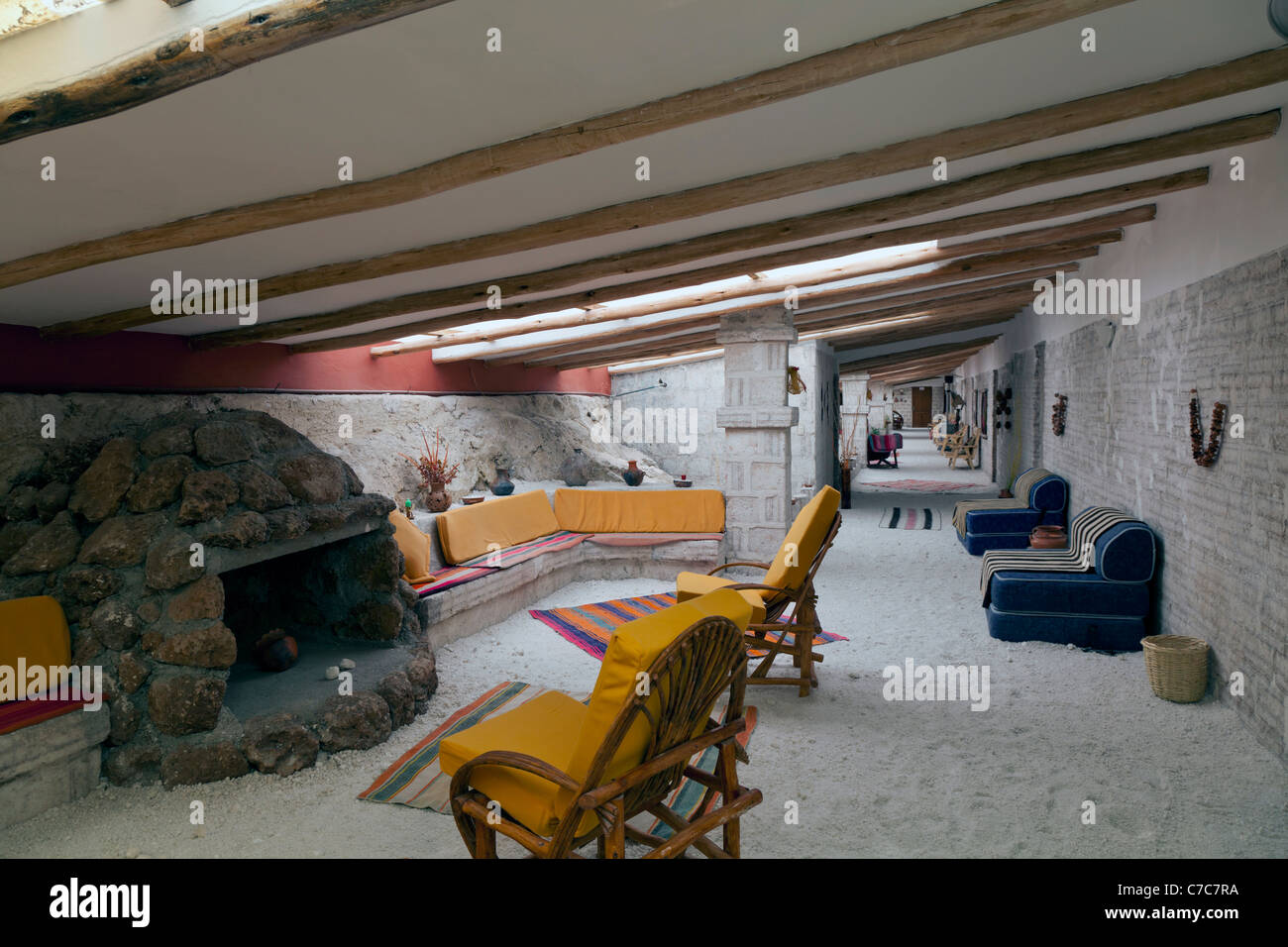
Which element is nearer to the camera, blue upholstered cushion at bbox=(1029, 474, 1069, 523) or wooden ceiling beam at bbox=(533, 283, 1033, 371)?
blue upholstered cushion at bbox=(1029, 474, 1069, 523)

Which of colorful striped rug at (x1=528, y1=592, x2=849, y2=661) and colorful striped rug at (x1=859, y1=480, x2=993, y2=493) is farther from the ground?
colorful striped rug at (x1=859, y1=480, x2=993, y2=493)

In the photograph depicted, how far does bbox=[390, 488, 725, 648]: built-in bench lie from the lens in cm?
657

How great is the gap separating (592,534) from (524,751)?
5.01 metres

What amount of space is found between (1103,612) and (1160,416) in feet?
4.28

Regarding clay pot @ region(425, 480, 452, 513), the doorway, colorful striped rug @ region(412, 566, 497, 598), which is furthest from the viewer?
the doorway

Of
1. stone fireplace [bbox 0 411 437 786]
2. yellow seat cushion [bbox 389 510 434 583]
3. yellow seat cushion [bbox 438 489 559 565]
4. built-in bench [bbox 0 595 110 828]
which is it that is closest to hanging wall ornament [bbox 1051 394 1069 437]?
yellow seat cushion [bbox 438 489 559 565]

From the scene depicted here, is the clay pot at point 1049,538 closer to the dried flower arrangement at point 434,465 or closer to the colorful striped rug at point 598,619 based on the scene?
the colorful striped rug at point 598,619

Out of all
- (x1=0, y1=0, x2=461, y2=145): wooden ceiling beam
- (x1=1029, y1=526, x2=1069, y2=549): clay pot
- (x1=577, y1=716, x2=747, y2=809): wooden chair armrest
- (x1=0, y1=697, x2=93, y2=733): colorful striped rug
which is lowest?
(x1=0, y1=697, x2=93, y2=733): colorful striped rug

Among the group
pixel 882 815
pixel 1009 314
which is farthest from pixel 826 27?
pixel 1009 314

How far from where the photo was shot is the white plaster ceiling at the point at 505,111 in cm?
216

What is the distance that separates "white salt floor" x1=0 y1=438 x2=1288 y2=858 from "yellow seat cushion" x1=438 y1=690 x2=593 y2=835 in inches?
24.1

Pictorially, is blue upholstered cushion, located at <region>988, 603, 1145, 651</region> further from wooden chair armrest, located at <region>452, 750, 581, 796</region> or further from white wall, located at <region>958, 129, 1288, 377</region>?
wooden chair armrest, located at <region>452, 750, 581, 796</region>

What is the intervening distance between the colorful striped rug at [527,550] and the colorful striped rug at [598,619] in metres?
0.46

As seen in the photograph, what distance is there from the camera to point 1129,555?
16.8 ft
